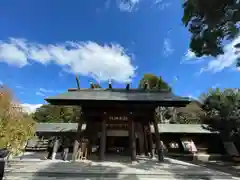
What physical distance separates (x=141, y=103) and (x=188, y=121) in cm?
1877

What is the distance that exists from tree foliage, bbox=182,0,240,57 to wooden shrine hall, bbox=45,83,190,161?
3.03 m

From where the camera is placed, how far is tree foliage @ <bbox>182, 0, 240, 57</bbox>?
474 cm

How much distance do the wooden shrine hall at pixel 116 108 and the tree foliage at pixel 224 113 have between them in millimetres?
5927

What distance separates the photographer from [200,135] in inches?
629

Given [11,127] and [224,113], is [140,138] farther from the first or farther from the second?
[11,127]

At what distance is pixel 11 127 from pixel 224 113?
1363 centimetres

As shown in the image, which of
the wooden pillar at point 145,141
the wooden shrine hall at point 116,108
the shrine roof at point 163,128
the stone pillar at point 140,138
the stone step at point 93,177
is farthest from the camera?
the shrine roof at point 163,128

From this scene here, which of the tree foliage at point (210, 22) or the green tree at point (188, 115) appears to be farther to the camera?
the green tree at point (188, 115)

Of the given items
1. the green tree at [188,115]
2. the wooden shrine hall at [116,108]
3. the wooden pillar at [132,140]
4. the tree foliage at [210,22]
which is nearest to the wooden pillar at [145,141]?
the wooden shrine hall at [116,108]

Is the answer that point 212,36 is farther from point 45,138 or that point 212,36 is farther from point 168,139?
point 45,138

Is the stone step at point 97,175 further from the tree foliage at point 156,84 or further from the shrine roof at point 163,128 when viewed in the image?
the tree foliage at point 156,84

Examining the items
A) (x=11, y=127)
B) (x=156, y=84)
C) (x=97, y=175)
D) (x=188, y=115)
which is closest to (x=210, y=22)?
(x=97, y=175)

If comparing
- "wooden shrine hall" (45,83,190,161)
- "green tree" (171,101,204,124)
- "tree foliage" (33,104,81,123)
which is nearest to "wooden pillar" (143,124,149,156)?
"wooden shrine hall" (45,83,190,161)

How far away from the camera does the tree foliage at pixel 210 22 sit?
474 centimetres
